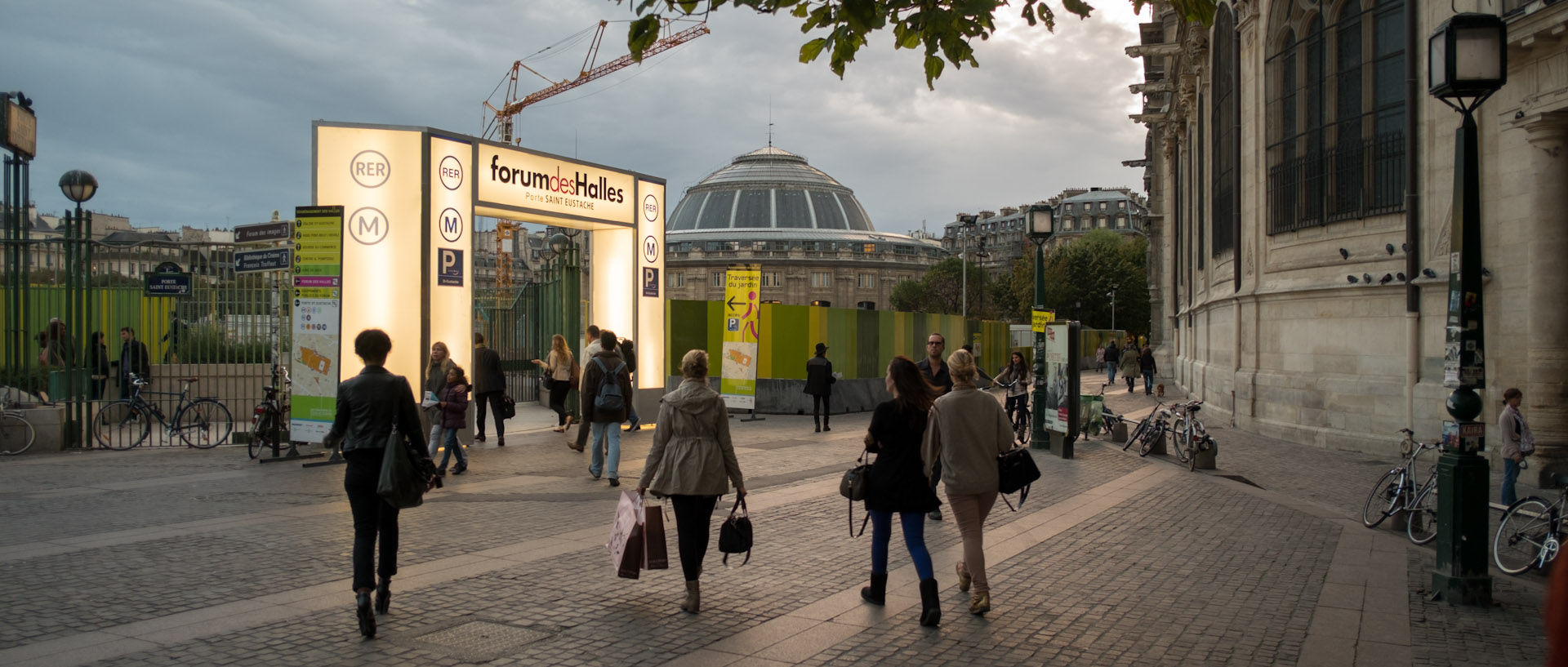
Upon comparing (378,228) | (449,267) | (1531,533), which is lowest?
(1531,533)

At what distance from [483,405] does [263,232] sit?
412cm

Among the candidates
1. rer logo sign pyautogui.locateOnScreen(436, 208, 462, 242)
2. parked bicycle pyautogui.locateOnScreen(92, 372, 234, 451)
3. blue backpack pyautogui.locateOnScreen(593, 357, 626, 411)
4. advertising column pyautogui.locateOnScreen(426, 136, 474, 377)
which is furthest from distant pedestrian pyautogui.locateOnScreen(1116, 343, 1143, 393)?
parked bicycle pyautogui.locateOnScreen(92, 372, 234, 451)

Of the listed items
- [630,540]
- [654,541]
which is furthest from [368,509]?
[654,541]

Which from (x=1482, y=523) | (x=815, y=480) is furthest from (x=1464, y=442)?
(x=815, y=480)

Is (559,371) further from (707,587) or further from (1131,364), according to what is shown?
(1131,364)

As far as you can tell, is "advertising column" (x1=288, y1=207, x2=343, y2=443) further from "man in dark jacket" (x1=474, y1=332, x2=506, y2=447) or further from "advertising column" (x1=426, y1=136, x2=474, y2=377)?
"man in dark jacket" (x1=474, y1=332, x2=506, y2=447)

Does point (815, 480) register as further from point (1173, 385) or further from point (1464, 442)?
point (1173, 385)

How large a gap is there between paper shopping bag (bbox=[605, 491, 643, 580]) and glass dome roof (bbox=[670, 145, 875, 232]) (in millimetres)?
132942

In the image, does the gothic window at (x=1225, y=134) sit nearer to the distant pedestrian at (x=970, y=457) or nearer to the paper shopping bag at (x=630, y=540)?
the distant pedestrian at (x=970, y=457)

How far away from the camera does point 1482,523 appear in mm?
7211

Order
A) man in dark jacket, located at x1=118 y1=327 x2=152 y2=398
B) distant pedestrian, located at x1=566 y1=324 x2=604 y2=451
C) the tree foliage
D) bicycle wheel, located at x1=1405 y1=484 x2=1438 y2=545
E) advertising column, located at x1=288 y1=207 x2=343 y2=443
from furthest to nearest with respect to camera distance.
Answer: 1. man in dark jacket, located at x1=118 y1=327 x2=152 y2=398
2. advertising column, located at x1=288 y1=207 x2=343 y2=443
3. distant pedestrian, located at x1=566 y1=324 x2=604 y2=451
4. bicycle wheel, located at x1=1405 y1=484 x2=1438 y2=545
5. the tree foliage

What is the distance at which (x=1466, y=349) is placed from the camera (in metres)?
7.42

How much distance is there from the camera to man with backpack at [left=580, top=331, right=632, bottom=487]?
11.9 metres

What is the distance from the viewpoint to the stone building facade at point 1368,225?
14.3 meters
